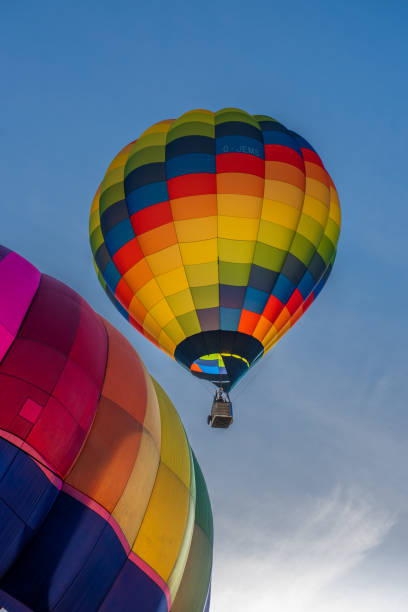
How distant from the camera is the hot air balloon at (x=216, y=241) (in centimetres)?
884

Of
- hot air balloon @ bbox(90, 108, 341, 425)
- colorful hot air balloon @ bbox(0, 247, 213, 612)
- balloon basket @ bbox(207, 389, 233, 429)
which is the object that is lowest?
colorful hot air balloon @ bbox(0, 247, 213, 612)

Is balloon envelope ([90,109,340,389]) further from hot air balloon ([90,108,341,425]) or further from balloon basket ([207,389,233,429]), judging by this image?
balloon basket ([207,389,233,429])

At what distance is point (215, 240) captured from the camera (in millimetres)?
8867

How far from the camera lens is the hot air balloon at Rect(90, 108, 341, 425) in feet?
29.0

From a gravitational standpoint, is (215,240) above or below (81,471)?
above

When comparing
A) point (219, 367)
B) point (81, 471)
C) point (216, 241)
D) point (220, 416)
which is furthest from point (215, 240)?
point (81, 471)

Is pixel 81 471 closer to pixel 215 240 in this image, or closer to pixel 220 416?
pixel 220 416

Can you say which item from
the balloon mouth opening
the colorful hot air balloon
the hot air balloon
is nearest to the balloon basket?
the hot air balloon

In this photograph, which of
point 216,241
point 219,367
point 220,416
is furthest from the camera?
point 219,367

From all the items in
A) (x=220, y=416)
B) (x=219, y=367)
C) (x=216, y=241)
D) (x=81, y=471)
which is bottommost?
(x=81, y=471)

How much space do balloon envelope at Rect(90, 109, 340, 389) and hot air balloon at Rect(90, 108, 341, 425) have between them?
17mm

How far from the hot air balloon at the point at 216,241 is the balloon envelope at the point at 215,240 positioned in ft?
0.06

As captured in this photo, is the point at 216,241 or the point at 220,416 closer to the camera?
the point at 220,416

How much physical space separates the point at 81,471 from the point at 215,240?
18.0 ft
